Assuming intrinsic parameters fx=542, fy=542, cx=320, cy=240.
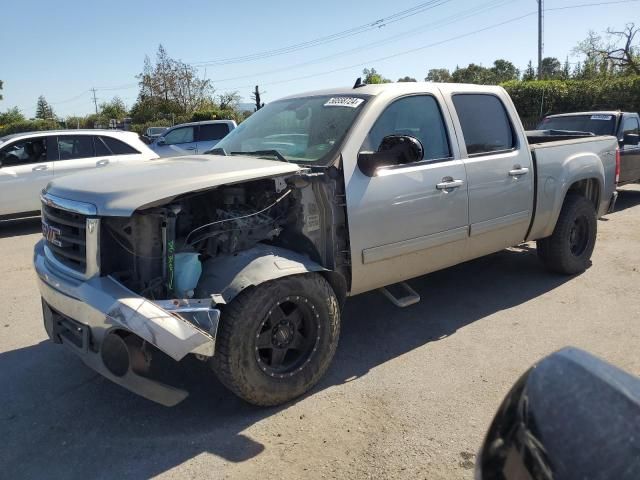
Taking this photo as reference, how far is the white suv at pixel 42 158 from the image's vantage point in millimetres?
9234

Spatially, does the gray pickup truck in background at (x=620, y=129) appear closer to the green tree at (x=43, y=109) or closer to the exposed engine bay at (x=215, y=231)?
the exposed engine bay at (x=215, y=231)

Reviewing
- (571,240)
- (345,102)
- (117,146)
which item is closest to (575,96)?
(571,240)

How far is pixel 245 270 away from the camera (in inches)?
128

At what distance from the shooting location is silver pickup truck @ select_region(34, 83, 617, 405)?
3016 mm

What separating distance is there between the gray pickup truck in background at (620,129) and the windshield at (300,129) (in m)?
7.11

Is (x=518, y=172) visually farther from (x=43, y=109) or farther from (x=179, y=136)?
(x=43, y=109)

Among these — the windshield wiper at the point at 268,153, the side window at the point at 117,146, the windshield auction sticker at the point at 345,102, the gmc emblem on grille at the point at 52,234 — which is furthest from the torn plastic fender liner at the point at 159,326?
the side window at the point at 117,146

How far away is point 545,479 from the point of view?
116 cm

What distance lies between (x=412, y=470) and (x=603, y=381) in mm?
1734

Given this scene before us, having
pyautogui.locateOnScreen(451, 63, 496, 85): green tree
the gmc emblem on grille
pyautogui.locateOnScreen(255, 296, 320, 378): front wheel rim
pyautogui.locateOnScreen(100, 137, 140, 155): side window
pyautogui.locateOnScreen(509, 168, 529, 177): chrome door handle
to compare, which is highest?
pyautogui.locateOnScreen(451, 63, 496, 85): green tree

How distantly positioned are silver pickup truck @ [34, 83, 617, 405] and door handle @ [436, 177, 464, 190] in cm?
3

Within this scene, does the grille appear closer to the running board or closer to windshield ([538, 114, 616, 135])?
the running board

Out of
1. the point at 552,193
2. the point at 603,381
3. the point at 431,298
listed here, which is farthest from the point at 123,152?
the point at 603,381

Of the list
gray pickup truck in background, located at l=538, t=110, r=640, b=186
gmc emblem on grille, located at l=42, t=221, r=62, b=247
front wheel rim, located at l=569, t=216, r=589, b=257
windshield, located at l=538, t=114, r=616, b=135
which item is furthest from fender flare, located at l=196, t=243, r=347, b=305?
windshield, located at l=538, t=114, r=616, b=135
